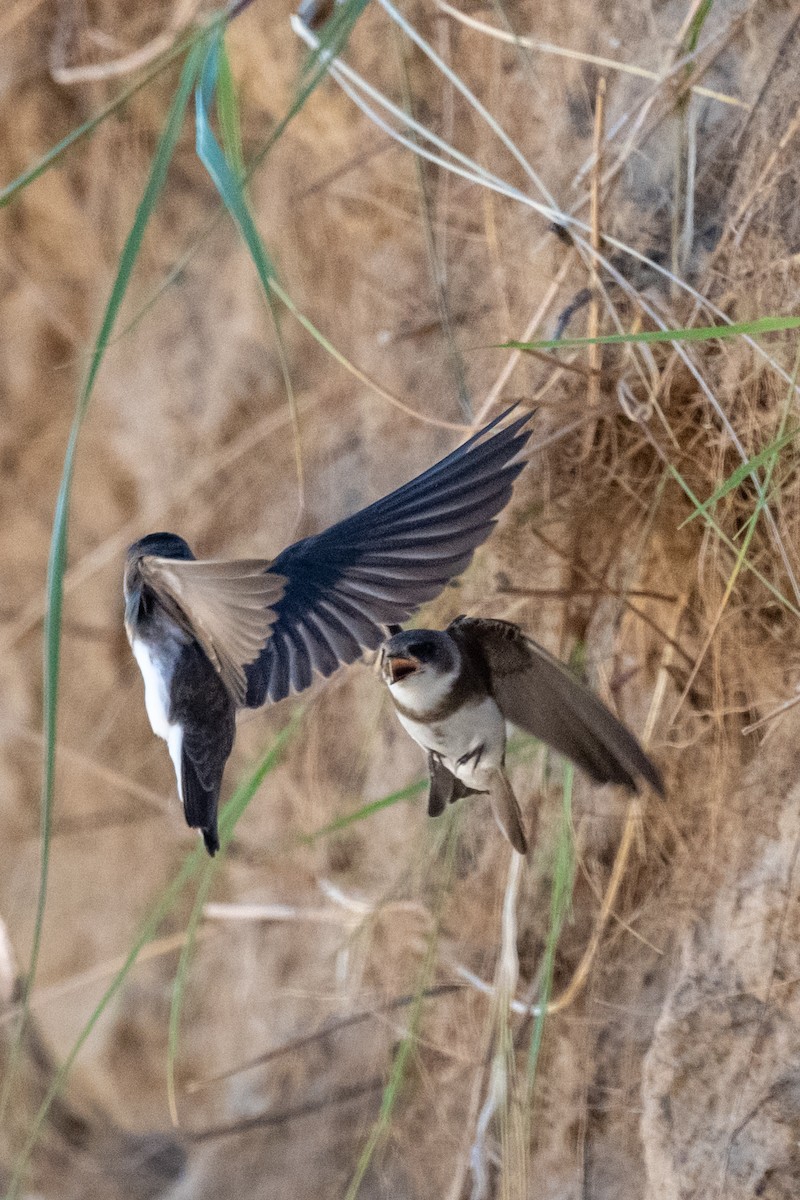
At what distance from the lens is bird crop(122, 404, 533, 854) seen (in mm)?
536

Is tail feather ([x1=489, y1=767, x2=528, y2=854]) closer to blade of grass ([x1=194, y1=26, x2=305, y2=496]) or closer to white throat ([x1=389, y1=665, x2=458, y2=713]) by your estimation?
white throat ([x1=389, y1=665, x2=458, y2=713])

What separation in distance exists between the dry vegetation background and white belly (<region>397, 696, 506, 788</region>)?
20cm

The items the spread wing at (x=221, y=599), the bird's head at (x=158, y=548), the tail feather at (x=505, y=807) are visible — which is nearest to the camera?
the spread wing at (x=221, y=599)

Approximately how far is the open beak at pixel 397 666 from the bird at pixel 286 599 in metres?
0.03

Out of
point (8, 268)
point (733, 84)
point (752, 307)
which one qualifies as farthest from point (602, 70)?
point (8, 268)

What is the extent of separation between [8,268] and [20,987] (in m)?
1.15

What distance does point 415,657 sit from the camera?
608 millimetres

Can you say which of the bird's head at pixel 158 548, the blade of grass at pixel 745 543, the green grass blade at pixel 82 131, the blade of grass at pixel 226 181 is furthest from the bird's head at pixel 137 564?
the blade of grass at pixel 745 543

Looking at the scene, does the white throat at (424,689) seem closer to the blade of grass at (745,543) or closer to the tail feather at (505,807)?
the tail feather at (505,807)

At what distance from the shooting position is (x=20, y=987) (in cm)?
183

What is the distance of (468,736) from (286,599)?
0.14m

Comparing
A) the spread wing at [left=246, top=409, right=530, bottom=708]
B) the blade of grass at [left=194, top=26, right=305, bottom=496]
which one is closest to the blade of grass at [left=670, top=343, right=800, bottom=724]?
the spread wing at [left=246, top=409, right=530, bottom=708]

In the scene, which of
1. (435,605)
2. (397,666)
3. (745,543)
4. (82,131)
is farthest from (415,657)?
(435,605)

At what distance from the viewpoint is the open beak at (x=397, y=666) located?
603 millimetres
